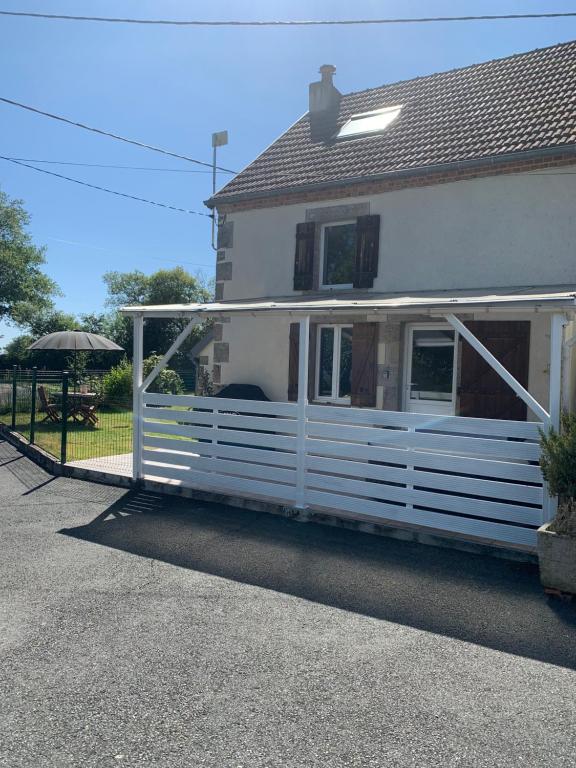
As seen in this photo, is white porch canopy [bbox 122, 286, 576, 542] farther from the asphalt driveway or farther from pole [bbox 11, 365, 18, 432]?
pole [bbox 11, 365, 18, 432]

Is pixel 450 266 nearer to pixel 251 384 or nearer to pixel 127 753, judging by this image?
pixel 251 384

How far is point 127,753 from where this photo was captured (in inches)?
115

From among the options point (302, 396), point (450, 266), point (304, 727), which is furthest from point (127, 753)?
point (450, 266)

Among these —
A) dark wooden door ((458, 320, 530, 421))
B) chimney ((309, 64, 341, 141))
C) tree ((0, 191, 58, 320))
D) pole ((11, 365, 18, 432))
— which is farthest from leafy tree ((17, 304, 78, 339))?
dark wooden door ((458, 320, 530, 421))

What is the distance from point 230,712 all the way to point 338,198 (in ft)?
30.8

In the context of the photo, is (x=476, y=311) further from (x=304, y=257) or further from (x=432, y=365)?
(x=304, y=257)

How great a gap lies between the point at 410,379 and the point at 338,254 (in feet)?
8.86

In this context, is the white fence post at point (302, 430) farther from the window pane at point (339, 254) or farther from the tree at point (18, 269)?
the tree at point (18, 269)

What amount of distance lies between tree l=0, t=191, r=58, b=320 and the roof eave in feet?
89.2

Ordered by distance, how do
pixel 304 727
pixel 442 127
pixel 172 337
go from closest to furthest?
pixel 304 727 < pixel 442 127 < pixel 172 337

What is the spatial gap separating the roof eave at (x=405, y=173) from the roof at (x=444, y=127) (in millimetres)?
40

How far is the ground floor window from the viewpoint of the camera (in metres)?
11.0

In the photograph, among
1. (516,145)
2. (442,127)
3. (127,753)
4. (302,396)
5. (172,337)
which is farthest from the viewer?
(172,337)

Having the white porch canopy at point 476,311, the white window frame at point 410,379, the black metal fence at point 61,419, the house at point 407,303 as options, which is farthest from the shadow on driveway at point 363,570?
the white window frame at point 410,379
